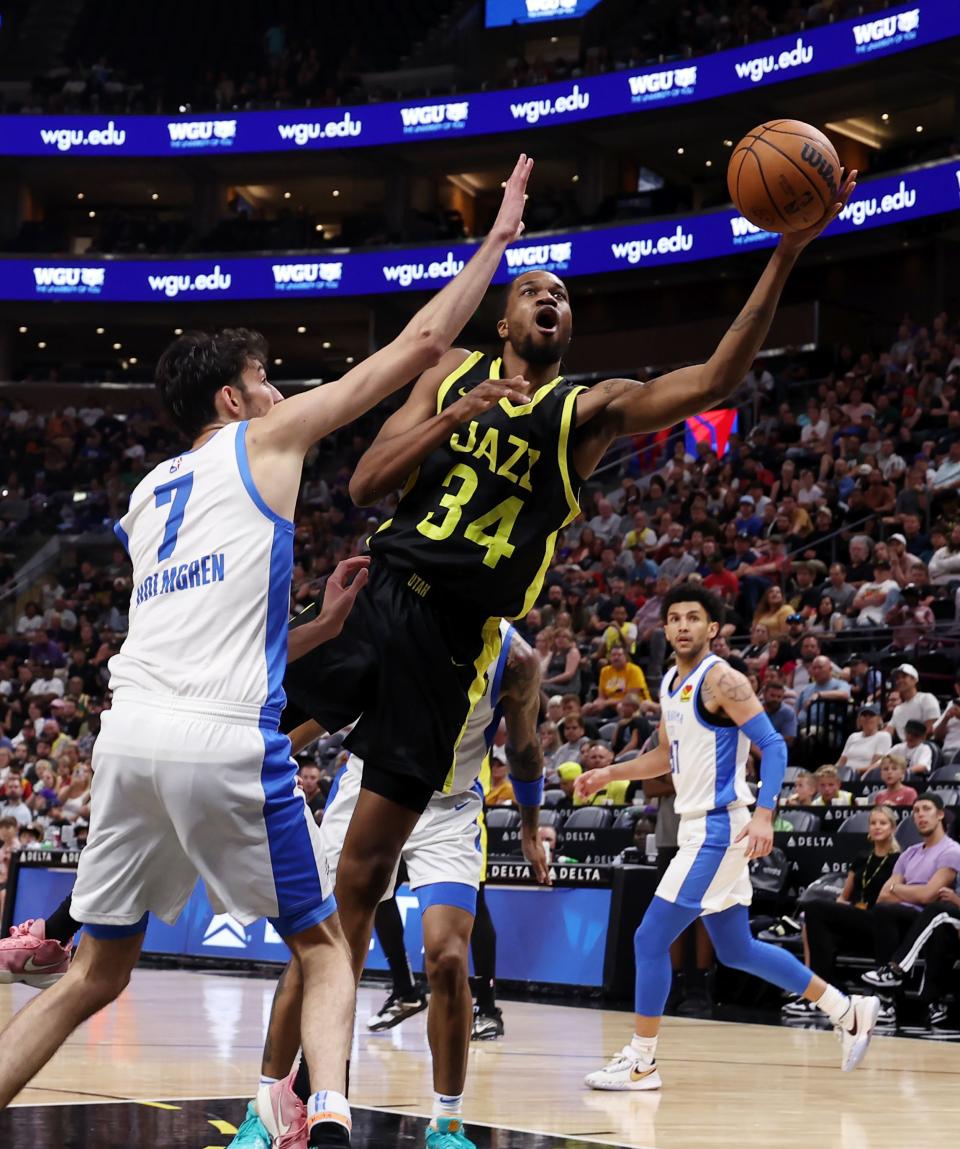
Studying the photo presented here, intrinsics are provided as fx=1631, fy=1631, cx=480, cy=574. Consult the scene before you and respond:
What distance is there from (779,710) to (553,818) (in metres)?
2.02

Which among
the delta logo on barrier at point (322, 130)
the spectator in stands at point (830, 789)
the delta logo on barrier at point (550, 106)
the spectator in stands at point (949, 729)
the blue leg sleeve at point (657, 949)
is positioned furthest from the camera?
the delta logo on barrier at point (322, 130)

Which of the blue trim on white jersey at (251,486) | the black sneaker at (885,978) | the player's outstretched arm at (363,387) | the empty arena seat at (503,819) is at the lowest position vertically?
the black sneaker at (885,978)

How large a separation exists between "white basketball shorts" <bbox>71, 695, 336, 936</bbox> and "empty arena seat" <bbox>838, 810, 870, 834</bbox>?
7310mm

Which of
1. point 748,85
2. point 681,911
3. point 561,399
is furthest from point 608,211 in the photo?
A: point 561,399

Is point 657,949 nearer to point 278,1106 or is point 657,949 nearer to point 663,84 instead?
point 278,1106

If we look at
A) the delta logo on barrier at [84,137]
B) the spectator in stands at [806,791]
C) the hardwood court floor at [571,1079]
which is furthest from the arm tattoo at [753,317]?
the delta logo on barrier at [84,137]

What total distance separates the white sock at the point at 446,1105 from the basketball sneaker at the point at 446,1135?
0.02 meters

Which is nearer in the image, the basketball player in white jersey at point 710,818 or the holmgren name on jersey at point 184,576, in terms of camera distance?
the holmgren name on jersey at point 184,576

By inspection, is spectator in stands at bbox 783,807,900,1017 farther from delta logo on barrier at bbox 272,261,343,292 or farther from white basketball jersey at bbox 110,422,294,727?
delta logo on barrier at bbox 272,261,343,292

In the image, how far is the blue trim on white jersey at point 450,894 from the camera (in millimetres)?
5996

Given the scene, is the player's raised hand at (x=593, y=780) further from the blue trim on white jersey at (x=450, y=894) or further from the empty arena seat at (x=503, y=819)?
the empty arena seat at (x=503, y=819)

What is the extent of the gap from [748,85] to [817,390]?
5.56 meters

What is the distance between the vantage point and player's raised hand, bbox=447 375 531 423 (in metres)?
4.21

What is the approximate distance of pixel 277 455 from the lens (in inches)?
156
